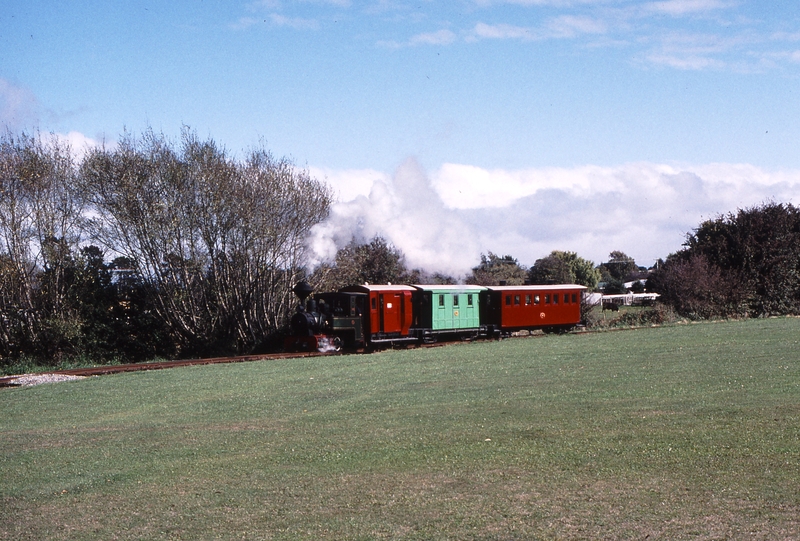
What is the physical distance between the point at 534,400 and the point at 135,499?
759 centimetres

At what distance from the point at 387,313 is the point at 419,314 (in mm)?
2059

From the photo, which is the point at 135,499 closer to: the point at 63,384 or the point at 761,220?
the point at 63,384

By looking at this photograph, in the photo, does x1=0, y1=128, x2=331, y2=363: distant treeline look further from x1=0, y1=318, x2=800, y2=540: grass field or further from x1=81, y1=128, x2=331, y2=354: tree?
x1=0, y1=318, x2=800, y2=540: grass field

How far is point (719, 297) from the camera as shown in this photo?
146ft

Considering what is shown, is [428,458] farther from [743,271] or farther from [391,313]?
[743,271]

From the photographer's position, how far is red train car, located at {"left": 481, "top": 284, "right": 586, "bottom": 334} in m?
35.5

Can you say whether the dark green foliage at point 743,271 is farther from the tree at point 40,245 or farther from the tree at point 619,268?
the tree at point 619,268

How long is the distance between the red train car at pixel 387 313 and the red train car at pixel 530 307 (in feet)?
16.2

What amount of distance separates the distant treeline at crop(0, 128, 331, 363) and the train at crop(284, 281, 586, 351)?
14.8 ft

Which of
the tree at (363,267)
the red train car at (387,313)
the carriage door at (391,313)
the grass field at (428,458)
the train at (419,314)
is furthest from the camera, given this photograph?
the tree at (363,267)

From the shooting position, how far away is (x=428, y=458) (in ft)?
33.1

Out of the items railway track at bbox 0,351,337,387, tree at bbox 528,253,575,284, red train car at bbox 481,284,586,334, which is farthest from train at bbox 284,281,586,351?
tree at bbox 528,253,575,284

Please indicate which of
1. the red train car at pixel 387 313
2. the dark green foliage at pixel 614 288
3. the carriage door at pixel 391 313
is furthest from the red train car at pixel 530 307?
the dark green foliage at pixel 614 288

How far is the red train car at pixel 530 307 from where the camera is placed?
35.5 metres
